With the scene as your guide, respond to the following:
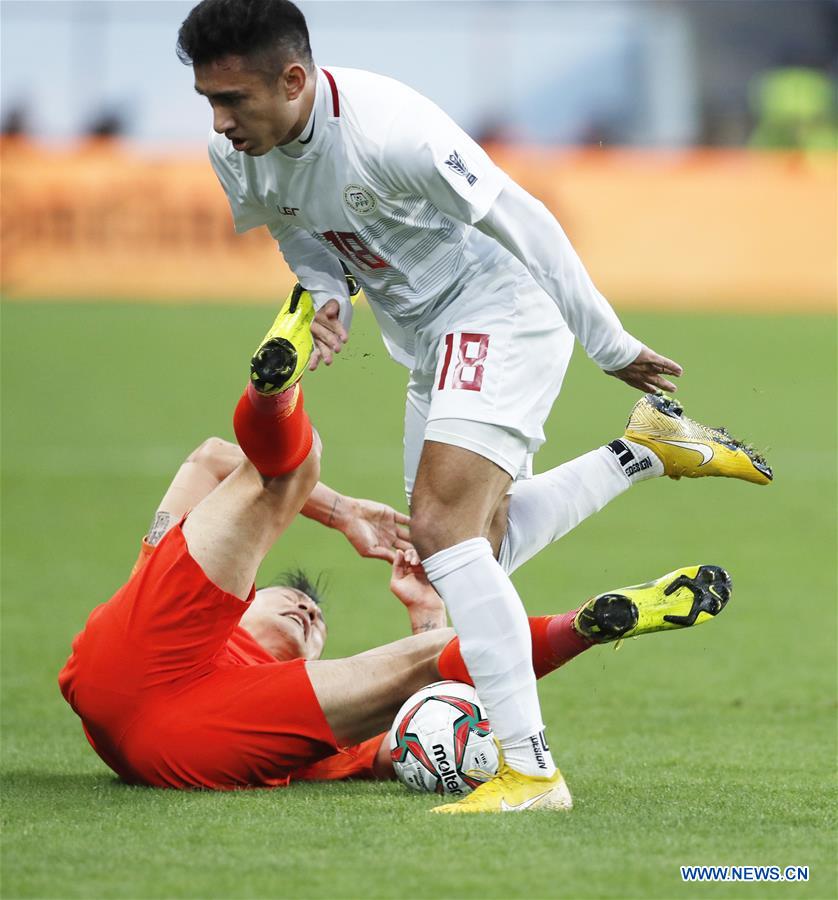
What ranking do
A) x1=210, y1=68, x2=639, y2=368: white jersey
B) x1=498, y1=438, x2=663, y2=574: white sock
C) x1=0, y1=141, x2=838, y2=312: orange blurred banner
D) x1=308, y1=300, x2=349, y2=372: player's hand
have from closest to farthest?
x1=210, y1=68, x2=639, y2=368: white jersey, x1=308, y1=300, x2=349, y2=372: player's hand, x1=498, y1=438, x2=663, y2=574: white sock, x1=0, y1=141, x2=838, y2=312: orange blurred banner

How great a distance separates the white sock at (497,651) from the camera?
4254 millimetres

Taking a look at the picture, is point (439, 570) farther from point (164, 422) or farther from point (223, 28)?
point (164, 422)

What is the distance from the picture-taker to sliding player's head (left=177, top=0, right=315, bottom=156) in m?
4.22

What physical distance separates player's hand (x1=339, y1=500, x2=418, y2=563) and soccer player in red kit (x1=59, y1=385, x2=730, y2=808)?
2.69ft

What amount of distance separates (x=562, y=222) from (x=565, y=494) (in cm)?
1608

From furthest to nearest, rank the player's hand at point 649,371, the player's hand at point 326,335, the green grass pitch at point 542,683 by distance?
the player's hand at point 326,335 < the player's hand at point 649,371 < the green grass pitch at point 542,683

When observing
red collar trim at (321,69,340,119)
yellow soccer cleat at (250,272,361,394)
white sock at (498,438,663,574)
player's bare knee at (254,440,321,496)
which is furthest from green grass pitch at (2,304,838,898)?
Result: red collar trim at (321,69,340,119)

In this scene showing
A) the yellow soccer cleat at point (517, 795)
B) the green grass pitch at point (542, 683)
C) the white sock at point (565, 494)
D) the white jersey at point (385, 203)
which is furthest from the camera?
the white sock at point (565, 494)

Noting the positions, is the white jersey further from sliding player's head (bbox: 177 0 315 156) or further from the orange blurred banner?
the orange blurred banner

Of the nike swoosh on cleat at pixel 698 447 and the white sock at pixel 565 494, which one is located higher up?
the nike swoosh on cleat at pixel 698 447

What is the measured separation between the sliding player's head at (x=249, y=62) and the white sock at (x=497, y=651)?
133 cm

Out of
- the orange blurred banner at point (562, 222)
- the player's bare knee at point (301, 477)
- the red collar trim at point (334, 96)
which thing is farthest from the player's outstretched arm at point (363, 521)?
the orange blurred banner at point (562, 222)

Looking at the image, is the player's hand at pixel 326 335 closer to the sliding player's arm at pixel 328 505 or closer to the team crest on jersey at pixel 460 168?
the team crest on jersey at pixel 460 168

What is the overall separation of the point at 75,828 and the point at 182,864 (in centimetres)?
50
